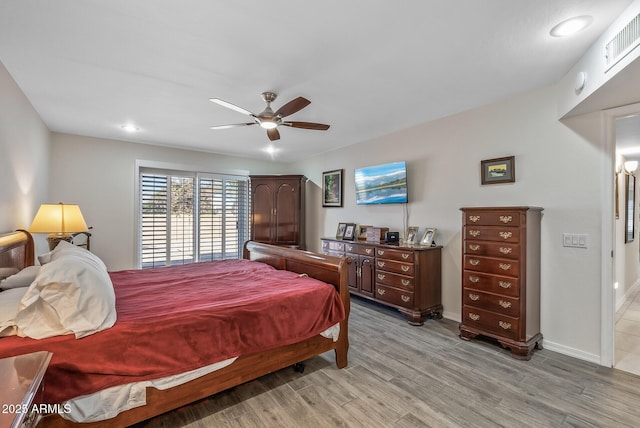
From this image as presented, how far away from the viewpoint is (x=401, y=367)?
8.21ft

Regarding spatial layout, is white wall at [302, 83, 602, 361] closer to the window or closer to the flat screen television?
the flat screen television

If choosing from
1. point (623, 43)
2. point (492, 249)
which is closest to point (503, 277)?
point (492, 249)

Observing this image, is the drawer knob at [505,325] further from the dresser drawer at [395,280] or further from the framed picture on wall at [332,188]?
the framed picture on wall at [332,188]

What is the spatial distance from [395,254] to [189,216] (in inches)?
151

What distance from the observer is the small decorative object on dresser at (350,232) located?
482cm

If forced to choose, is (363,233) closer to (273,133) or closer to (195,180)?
(273,133)

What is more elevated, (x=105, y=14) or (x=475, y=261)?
(x=105, y=14)

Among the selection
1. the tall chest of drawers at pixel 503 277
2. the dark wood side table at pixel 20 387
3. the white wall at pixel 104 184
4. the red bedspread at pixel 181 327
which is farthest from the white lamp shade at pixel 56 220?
the tall chest of drawers at pixel 503 277

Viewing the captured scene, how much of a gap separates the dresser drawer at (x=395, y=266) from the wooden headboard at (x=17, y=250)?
3.62 m

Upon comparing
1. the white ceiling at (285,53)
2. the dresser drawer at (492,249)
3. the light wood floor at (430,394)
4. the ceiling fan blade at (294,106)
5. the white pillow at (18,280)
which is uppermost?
the white ceiling at (285,53)

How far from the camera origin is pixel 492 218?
2.84 meters

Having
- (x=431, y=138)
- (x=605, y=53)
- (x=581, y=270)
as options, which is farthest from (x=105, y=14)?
(x=581, y=270)

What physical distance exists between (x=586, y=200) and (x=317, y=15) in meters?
2.79

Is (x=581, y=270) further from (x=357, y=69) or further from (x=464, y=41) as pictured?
(x=357, y=69)
